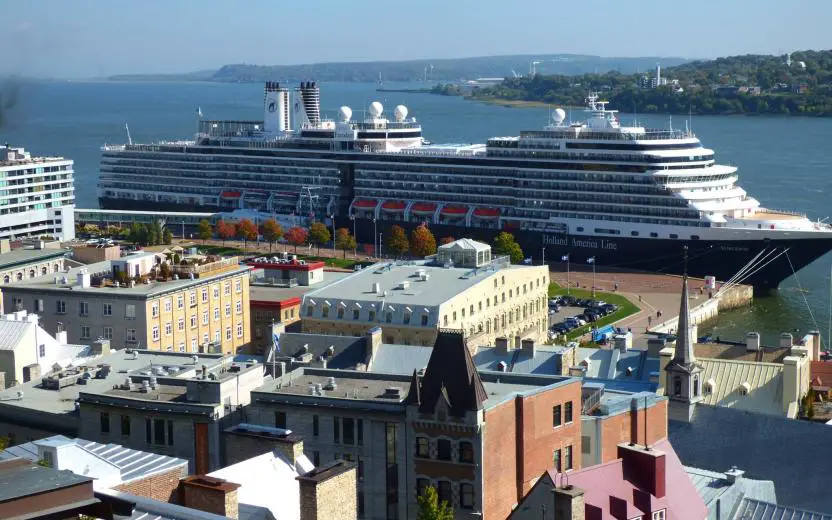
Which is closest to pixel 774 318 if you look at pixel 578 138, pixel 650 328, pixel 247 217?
pixel 650 328

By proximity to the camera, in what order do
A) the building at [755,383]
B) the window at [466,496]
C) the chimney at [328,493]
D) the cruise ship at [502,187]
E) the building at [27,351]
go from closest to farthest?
the chimney at [328,493], the window at [466,496], the building at [755,383], the building at [27,351], the cruise ship at [502,187]

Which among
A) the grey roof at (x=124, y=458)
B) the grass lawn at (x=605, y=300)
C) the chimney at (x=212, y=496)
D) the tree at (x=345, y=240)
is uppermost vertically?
the chimney at (x=212, y=496)

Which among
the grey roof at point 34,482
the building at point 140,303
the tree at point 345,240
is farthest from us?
the tree at point 345,240

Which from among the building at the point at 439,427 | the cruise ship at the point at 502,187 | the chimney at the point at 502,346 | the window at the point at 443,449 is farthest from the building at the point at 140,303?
the cruise ship at the point at 502,187

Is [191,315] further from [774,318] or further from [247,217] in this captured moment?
[247,217]

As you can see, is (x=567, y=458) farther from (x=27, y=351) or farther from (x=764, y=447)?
(x=27, y=351)

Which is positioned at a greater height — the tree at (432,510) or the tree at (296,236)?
the tree at (432,510)

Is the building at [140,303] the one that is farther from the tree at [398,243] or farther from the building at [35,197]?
the building at [35,197]

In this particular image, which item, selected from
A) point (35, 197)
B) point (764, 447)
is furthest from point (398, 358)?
point (35, 197)
